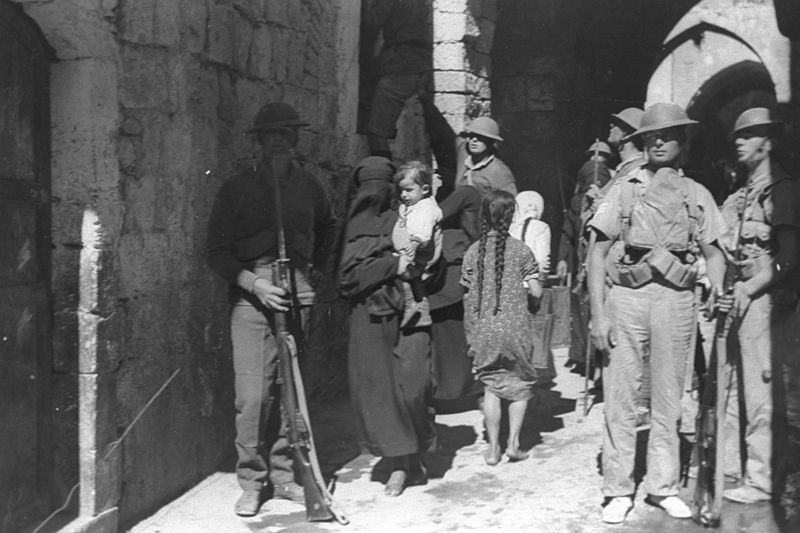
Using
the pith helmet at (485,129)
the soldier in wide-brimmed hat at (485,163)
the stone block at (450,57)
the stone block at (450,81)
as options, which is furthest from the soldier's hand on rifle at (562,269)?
the pith helmet at (485,129)

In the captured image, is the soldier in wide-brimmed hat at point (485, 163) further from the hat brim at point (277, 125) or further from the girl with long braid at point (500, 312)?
the hat brim at point (277, 125)

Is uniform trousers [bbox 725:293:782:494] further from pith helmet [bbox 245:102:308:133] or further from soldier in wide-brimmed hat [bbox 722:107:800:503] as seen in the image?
pith helmet [bbox 245:102:308:133]

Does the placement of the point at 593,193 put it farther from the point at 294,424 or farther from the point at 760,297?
the point at 294,424

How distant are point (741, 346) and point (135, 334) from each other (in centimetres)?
297

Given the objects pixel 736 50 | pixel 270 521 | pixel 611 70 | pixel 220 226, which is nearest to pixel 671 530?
pixel 270 521

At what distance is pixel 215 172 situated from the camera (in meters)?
5.40

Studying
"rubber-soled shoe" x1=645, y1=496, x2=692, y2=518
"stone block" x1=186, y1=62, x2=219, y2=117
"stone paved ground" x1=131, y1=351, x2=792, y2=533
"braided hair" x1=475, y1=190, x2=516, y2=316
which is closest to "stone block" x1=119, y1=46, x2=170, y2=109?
"stone block" x1=186, y1=62, x2=219, y2=117

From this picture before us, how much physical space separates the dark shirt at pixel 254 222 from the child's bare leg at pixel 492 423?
4.41 ft

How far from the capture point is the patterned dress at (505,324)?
5.55m

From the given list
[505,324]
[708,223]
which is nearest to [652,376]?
[708,223]

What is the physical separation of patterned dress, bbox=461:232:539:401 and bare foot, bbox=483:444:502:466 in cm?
29

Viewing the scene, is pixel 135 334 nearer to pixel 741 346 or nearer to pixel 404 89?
pixel 741 346

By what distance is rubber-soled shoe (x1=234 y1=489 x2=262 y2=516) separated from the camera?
4.83 m

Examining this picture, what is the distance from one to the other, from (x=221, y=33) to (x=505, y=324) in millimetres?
2199
